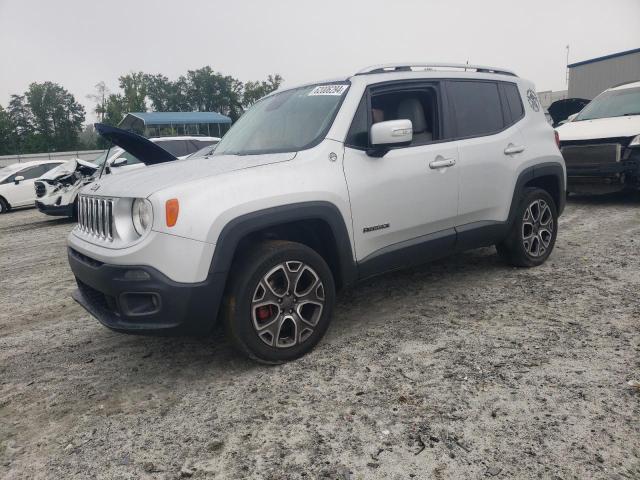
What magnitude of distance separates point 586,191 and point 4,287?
8.50m

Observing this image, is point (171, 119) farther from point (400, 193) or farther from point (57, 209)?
point (400, 193)

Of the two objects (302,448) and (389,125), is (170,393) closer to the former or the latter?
(302,448)

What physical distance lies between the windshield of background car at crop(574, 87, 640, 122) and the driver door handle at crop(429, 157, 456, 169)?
614cm

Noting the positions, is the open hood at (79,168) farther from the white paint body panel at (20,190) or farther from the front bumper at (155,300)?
the front bumper at (155,300)

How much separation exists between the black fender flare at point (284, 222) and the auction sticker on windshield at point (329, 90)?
0.95 metres

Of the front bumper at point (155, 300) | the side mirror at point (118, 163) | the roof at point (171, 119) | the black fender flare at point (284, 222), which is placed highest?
the roof at point (171, 119)

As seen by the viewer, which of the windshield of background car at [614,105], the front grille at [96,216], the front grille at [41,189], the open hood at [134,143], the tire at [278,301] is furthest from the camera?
the front grille at [41,189]

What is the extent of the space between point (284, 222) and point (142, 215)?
830 millimetres

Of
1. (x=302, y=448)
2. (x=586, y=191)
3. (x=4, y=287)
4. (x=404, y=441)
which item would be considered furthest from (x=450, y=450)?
(x=586, y=191)

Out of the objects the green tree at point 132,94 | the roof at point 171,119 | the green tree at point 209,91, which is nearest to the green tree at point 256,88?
the green tree at point 209,91

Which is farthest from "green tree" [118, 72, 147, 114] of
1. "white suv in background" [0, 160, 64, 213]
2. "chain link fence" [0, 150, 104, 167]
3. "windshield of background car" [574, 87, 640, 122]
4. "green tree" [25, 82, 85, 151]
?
"windshield of background car" [574, 87, 640, 122]

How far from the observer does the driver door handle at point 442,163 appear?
3.79 m

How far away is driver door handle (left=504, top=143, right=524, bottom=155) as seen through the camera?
4359mm

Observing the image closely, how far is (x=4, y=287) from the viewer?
19.0 ft
